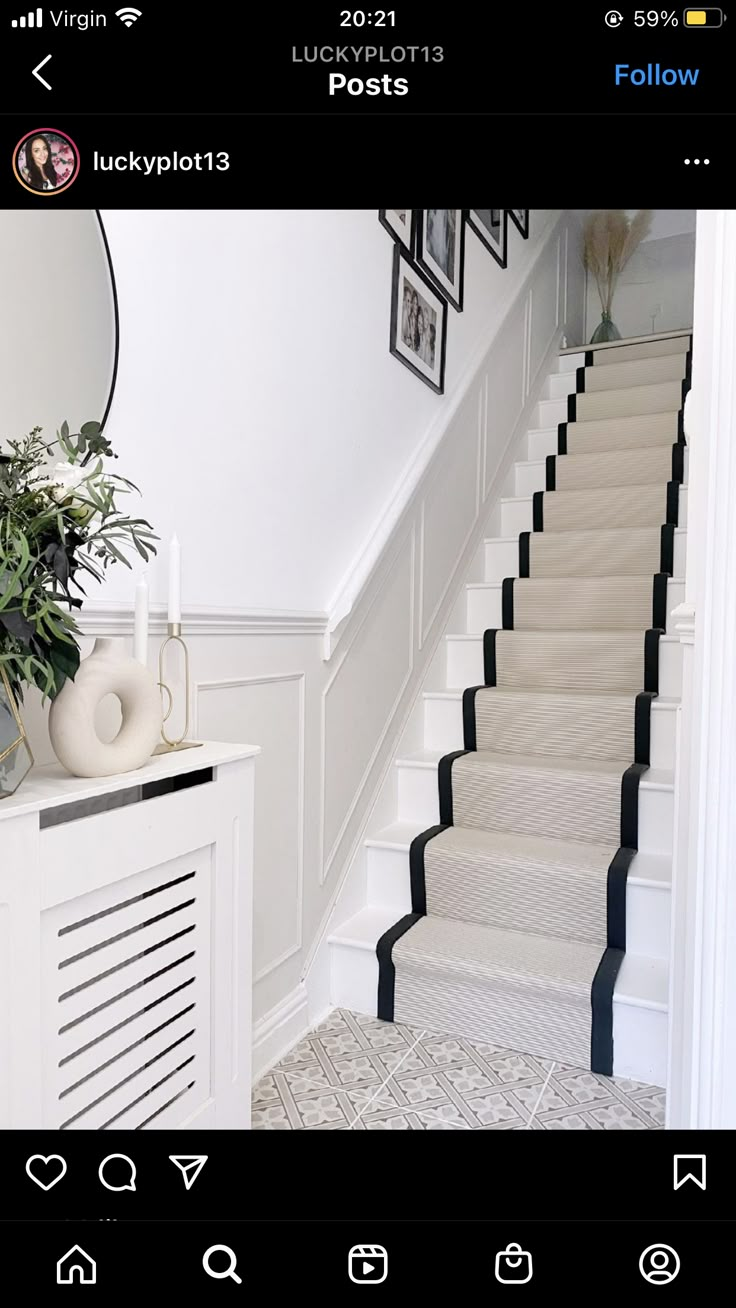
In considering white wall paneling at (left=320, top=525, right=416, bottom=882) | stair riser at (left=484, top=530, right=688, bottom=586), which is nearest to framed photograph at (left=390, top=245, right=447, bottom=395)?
white wall paneling at (left=320, top=525, right=416, bottom=882)

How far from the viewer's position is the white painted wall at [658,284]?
13.8 feet

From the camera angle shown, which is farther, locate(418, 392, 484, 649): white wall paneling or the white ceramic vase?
locate(418, 392, 484, 649): white wall paneling

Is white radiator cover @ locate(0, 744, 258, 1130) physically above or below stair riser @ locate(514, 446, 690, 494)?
below

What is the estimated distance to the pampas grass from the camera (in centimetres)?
410

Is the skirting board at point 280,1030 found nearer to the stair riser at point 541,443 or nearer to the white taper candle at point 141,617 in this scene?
the white taper candle at point 141,617
